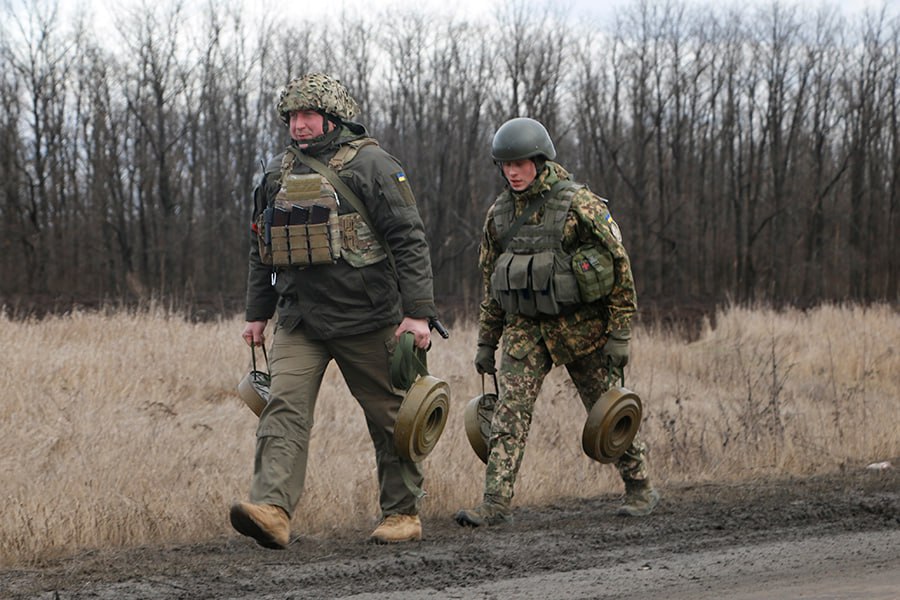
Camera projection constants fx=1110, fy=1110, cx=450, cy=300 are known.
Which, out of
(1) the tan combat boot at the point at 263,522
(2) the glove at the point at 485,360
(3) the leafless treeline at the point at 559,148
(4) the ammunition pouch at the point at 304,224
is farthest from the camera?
(3) the leafless treeline at the point at 559,148

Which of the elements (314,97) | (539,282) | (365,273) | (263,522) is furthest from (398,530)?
(314,97)

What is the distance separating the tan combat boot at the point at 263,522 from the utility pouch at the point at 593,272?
6.34 feet

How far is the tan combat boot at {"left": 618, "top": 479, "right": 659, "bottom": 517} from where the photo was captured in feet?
20.8

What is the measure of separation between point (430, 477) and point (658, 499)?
141 centimetres

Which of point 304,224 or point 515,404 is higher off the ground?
point 304,224

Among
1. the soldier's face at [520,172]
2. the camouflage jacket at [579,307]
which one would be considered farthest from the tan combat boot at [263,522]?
the soldier's face at [520,172]

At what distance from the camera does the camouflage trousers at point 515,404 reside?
5961 millimetres

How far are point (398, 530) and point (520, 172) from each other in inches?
77.4

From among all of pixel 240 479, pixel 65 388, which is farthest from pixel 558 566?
pixel 65 388

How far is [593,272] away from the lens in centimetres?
577

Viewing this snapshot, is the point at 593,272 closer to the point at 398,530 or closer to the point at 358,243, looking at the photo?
the point at 358,243

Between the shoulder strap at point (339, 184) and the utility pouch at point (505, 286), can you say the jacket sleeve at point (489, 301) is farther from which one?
the shoulder strap at point (339, 184)

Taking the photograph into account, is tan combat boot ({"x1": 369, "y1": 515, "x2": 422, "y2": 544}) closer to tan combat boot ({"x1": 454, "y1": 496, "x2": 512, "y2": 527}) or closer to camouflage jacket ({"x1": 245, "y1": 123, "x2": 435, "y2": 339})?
tan combat boot ({"x1": 454, "y1": 496, "x2": 512, "y2": 527})

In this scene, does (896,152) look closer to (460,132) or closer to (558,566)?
(460,132)
